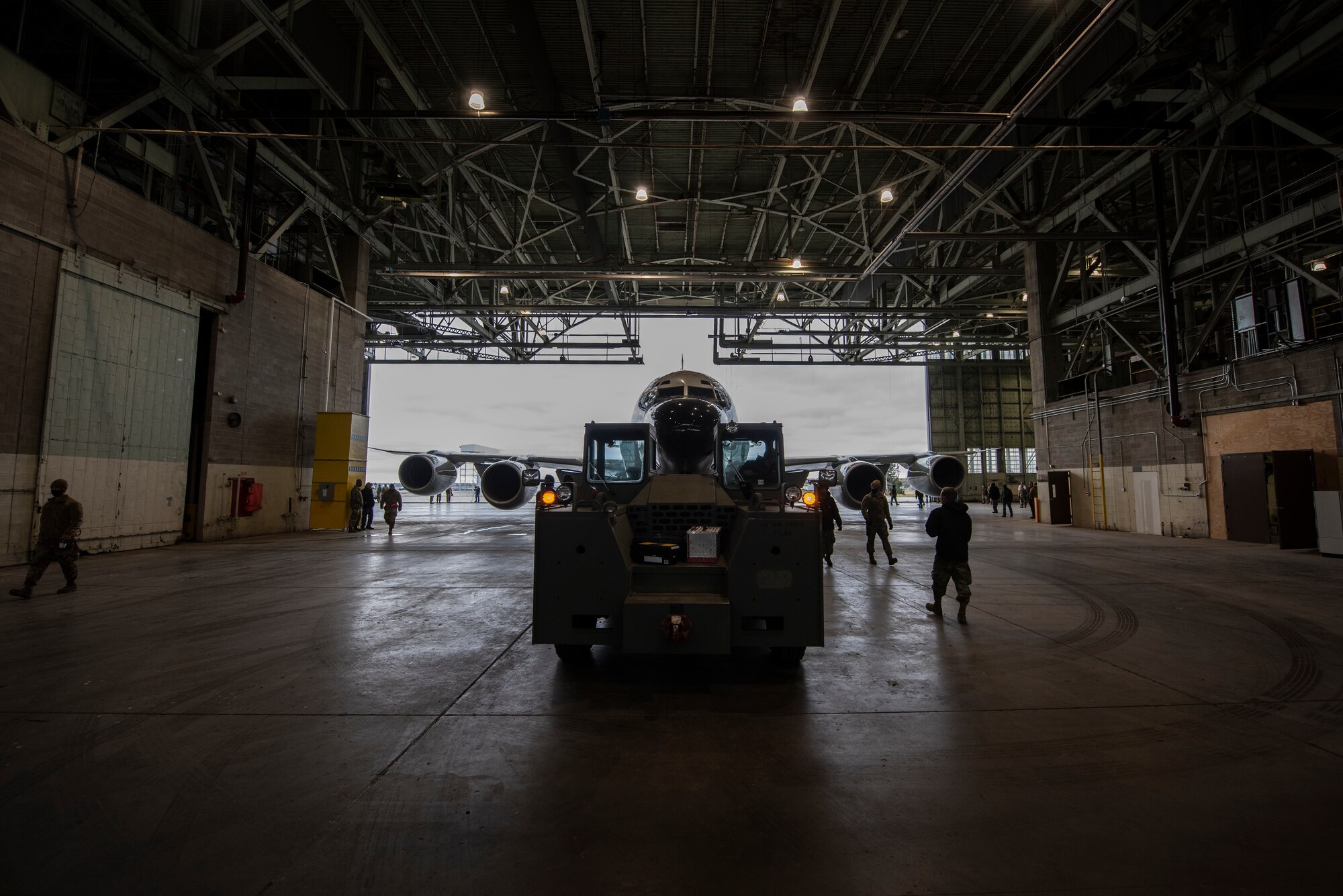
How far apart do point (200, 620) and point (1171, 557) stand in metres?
18.0

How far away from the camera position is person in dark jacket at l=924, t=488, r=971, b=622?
6680 millimetres

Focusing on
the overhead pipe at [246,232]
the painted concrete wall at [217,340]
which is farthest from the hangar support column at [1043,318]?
the overhead pipe at [246,232]

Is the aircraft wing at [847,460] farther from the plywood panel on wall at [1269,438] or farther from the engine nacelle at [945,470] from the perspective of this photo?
the plywood panel on wall at [1269,438]

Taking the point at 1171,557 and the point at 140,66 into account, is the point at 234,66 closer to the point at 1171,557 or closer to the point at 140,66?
the point at 140,66

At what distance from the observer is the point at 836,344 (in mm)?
34031

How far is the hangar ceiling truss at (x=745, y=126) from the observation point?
12.6m

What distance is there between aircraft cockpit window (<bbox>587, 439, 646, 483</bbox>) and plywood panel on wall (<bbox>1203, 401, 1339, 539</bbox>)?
1744 centimetres

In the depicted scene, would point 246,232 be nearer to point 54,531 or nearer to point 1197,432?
point 54,531

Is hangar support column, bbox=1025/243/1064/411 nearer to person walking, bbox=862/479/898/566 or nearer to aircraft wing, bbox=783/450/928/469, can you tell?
aircraft wing, bbox=783/450/928/469

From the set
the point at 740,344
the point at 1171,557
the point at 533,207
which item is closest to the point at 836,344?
the point at 740,344

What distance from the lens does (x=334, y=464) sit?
1852 centimetres

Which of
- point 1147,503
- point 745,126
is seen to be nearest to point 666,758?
point 745,126

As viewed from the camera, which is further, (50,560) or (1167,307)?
(1167,307)

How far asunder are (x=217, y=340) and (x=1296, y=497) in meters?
28.3
